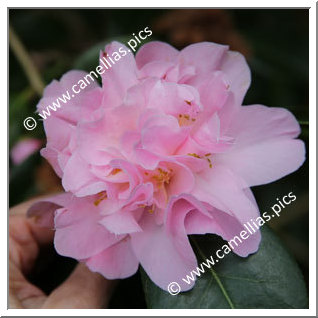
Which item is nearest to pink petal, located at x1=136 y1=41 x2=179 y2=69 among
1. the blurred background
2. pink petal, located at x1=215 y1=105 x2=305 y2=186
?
pink petal, located at x1=215 y1=105 x2=305 y2=186

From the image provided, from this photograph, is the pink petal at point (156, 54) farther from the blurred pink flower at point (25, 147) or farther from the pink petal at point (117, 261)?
the blurred pink flower at point (25, 147)

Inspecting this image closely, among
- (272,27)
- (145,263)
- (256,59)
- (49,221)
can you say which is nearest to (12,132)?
(49,221)

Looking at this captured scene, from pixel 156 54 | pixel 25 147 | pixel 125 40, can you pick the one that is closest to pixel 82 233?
pixel 156 54

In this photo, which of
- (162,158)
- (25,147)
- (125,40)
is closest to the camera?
(162,158)

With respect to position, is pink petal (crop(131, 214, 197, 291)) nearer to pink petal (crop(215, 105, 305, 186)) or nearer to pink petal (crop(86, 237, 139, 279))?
pink petal (crop(86, 237, 139, 279))

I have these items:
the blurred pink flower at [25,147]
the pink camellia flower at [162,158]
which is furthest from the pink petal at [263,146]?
the blurred pink flower at [25,147]

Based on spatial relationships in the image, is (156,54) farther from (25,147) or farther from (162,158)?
(25,147)

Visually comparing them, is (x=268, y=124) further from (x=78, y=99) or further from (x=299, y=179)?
(x=299, y=179)

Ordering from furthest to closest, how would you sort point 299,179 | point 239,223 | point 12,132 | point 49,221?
point 299,179
point 12,132
point 49,221
point 239,223
